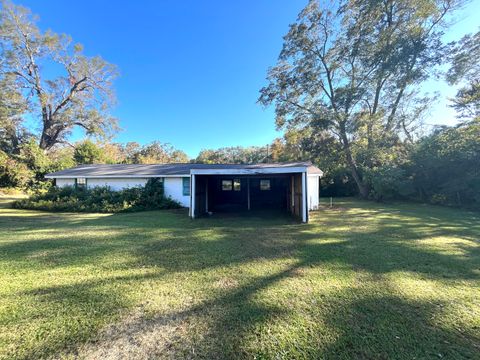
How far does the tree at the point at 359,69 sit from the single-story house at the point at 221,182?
6.03 meters

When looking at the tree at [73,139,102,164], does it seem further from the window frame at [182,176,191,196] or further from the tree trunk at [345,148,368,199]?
the tree trunk at [345,148,368,199]

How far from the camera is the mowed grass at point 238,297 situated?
2379mm

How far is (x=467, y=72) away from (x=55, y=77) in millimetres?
36091

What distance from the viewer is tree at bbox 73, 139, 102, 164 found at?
79.9 ft

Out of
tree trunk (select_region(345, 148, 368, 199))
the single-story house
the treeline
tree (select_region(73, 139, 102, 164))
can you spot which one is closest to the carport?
the single-story house

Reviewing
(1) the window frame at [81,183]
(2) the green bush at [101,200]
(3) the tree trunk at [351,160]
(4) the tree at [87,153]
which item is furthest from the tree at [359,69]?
(4) the tree at [87,153]

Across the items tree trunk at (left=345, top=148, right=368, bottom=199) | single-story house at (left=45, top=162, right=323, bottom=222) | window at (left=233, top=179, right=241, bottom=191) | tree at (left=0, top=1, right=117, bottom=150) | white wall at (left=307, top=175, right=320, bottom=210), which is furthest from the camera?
tree at (left=0, top=1, right=117, bottom=150)

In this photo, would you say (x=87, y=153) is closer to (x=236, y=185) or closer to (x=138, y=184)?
(x=138, y=184)

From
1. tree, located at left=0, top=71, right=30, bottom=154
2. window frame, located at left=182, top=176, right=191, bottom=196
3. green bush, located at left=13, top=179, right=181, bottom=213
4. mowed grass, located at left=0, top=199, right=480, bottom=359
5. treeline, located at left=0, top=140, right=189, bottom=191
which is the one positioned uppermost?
tree, located at left=0, top=71, right=30, bottom=154

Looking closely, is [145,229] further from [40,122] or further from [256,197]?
[40,122]

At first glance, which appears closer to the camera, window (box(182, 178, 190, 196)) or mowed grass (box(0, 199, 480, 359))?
mowed grass (box(0, 199, 480, 359))

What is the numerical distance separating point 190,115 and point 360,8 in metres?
21.1

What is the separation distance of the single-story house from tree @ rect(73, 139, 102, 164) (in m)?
10.4

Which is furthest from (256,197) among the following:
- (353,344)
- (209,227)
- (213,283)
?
(353,344)
